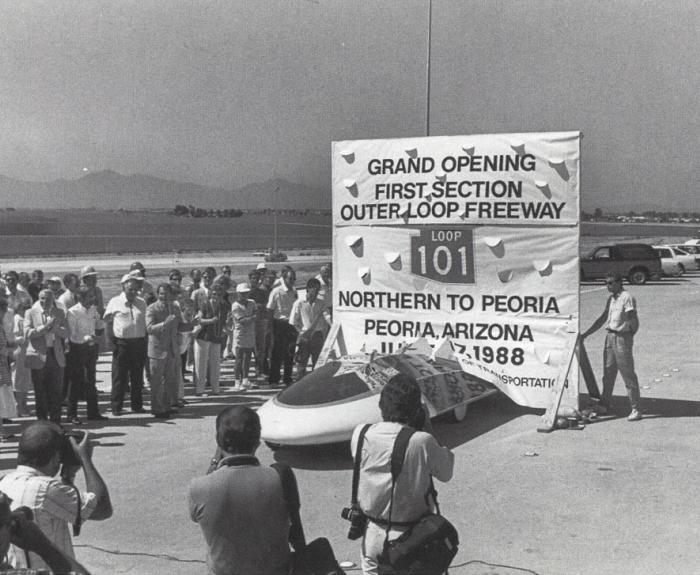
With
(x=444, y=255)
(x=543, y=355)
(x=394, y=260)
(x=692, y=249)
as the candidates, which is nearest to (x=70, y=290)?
(x=394, y=260)

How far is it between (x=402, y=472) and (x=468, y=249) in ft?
28.4

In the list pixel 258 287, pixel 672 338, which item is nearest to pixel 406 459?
pixel 258 287

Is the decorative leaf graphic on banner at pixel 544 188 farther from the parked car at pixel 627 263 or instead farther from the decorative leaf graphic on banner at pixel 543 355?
the parked car at pixel 627 263

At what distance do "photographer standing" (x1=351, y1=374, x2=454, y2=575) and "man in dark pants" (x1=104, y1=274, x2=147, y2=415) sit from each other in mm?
8279

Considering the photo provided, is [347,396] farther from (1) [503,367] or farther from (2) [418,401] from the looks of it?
(2) [418,401]

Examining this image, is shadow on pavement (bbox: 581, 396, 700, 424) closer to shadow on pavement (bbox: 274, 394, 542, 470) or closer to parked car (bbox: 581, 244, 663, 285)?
shadow on pavement (bbox: 274, 394, 542, 470)

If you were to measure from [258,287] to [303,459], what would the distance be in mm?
5919

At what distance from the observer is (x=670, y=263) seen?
44.6 metres

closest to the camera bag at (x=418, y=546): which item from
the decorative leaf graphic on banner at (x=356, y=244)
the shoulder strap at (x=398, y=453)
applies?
the shoulder strap at (x=398, y=453)

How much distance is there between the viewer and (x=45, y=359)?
11164 mm

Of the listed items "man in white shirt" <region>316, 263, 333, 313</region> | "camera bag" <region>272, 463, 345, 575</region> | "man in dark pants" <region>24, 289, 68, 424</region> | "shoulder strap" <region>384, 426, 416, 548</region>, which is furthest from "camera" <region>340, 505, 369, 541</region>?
"man in white shirt" <region>316, 263, 333, 313</region>

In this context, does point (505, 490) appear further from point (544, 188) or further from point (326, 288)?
point (326, 288)

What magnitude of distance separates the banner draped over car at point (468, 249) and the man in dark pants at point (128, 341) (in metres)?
3.07

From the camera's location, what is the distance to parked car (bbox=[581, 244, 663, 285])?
40906 millimetres
